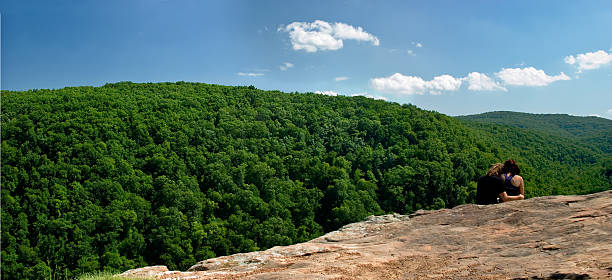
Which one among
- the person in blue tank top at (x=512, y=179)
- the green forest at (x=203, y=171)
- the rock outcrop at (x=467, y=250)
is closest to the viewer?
the rock outcrop at (x=467, y=250)

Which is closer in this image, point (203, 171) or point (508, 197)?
point (508, 197)

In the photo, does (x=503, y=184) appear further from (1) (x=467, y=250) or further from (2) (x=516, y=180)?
(1) (x=467, y=250)

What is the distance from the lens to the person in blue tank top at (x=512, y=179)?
31.1 ft

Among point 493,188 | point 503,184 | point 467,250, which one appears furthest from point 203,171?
point 467,250

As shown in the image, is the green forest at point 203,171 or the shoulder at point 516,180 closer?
the shoulder at point 516,180

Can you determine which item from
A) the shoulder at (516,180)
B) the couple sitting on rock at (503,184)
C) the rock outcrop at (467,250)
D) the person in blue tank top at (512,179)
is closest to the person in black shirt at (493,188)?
the couple sitting on rock at (503,184)

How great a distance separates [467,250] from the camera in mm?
7309

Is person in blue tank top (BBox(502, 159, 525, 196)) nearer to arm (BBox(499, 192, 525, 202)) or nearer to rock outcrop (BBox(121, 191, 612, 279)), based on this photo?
arm (BBox(499, 192, 525, 202))

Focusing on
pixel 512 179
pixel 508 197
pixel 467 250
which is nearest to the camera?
pixel 467 250

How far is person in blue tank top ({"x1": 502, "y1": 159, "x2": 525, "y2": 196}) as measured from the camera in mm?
9492

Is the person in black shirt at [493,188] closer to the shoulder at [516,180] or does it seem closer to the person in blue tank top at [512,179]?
the person in blue tank top at [512,179]

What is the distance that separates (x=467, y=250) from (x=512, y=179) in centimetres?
345

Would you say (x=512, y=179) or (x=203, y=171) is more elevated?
(x=512, y=179)

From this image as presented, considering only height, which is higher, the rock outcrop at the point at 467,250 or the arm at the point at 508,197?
the arm at the point at 508,197
